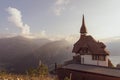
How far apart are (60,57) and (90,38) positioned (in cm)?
11239

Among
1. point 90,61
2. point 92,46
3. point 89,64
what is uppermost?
point 92,46

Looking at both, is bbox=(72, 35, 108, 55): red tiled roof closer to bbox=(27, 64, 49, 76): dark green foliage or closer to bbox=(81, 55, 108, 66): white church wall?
bbox=(81, 55, 108, 66): white church wall

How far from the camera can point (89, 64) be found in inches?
1796

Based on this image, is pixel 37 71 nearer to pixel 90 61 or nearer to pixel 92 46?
pixel 90 61

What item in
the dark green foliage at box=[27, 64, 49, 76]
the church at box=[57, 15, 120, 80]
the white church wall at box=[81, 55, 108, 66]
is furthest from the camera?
the white church wall at box=[81, 55, 108, 66]

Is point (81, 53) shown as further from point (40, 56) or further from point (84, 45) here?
point (40, 56)

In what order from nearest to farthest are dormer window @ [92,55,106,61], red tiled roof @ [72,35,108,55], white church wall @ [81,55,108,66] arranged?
white church wall @ [81,55,108,66], dormer window @ [92,55,106,61], red tiled roof @ [72,35,108,55]

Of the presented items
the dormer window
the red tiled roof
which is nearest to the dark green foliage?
the dormer window

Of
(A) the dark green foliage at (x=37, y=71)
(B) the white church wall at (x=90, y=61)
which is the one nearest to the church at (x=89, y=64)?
(B) the white church wall at (x=90, y=61)

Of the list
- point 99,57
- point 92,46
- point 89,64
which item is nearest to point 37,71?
point 89,64

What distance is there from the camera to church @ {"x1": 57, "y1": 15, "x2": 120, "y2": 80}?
33188mm

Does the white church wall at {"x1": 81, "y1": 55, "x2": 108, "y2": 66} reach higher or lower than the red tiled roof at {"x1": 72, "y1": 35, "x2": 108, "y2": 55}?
lower

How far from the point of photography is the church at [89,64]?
109 ft

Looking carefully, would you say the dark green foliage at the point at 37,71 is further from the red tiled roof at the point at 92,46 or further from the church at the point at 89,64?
the red tiled roof at the point at 92,46
